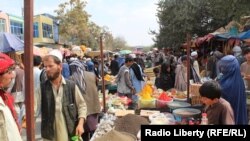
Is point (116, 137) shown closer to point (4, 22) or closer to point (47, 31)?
point (4, 22)

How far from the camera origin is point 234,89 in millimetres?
4559

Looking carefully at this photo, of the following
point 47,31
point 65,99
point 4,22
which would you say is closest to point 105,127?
point 65,99

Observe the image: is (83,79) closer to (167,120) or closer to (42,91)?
(167,120)

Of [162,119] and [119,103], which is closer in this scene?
[162,119]

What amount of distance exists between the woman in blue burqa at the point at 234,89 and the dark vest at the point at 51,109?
6.97 feet

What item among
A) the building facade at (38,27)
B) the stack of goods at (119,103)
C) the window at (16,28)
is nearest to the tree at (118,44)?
the building facade at (38,27)

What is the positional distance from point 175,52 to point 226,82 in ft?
92.0

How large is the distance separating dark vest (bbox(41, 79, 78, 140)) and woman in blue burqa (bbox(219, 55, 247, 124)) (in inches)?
83.7

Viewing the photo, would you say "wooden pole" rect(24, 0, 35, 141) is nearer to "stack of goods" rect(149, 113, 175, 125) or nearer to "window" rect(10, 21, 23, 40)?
"stack of goods" rect(149, 113, 175, 125)

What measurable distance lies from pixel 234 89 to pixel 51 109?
8.12 feet

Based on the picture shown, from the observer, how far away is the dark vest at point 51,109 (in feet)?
11.6

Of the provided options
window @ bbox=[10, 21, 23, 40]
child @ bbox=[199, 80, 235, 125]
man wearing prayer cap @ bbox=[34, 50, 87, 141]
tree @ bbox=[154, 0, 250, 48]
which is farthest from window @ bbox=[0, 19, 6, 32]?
child @ bbox=[199, 80, 235, 125]

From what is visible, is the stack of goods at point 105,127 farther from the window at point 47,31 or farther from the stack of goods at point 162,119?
the window at point 47,31

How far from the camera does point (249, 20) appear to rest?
15.3 meters
